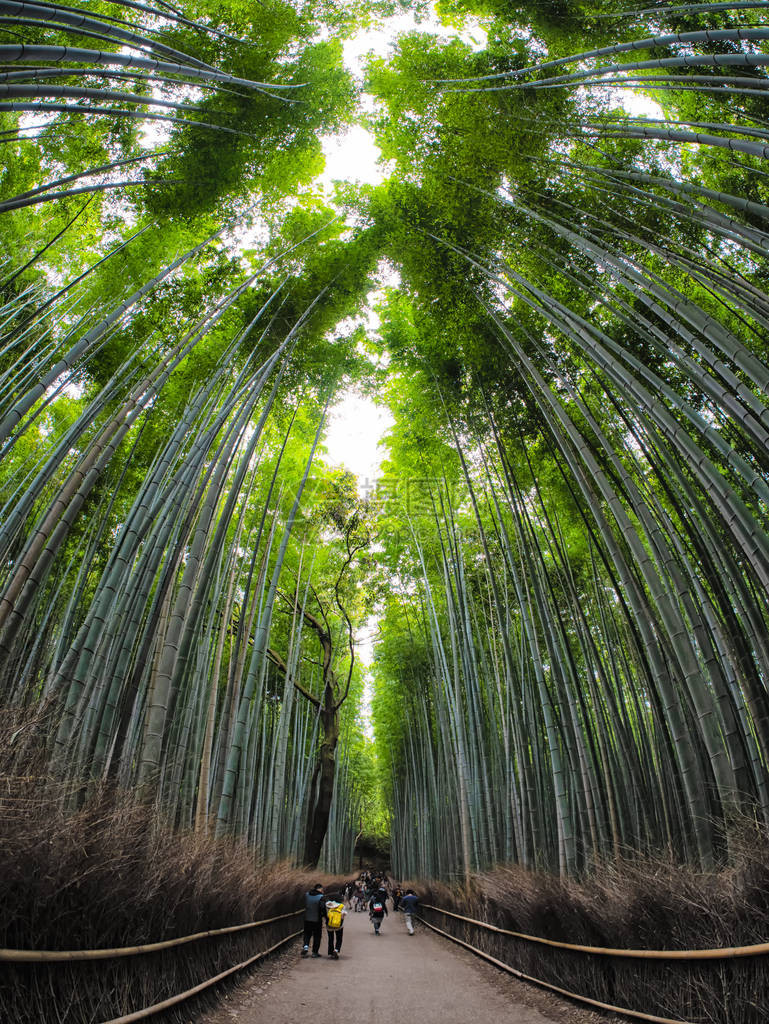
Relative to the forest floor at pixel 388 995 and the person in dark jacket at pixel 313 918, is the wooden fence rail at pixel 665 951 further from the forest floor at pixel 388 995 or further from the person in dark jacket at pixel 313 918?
the person in dark jacket at pixel 313 918

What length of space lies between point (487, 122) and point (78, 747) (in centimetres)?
457

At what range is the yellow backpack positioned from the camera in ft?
17.8

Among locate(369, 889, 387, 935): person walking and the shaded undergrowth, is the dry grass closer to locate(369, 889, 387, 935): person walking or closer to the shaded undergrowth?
the shaded undergrowth

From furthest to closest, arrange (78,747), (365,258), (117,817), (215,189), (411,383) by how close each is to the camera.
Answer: (411,383)
(365,258)
(215,189)
(78,747)
(117,817)

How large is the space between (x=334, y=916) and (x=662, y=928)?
4.23 m

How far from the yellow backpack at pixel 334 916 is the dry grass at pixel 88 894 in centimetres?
285

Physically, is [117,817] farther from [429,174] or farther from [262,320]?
[429,174]

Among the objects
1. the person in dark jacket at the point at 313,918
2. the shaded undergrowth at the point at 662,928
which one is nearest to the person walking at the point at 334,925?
the person in dark jacket at the point at 313,918

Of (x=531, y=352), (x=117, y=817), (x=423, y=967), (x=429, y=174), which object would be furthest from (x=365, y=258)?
(x=423, y=967)

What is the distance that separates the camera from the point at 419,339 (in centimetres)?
574

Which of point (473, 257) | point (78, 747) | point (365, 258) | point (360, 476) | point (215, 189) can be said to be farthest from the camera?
point (360, 476)

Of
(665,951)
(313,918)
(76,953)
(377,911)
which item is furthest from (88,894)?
(377,911)

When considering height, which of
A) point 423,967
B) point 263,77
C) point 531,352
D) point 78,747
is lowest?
point 423,967

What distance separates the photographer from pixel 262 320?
4.90 metres
